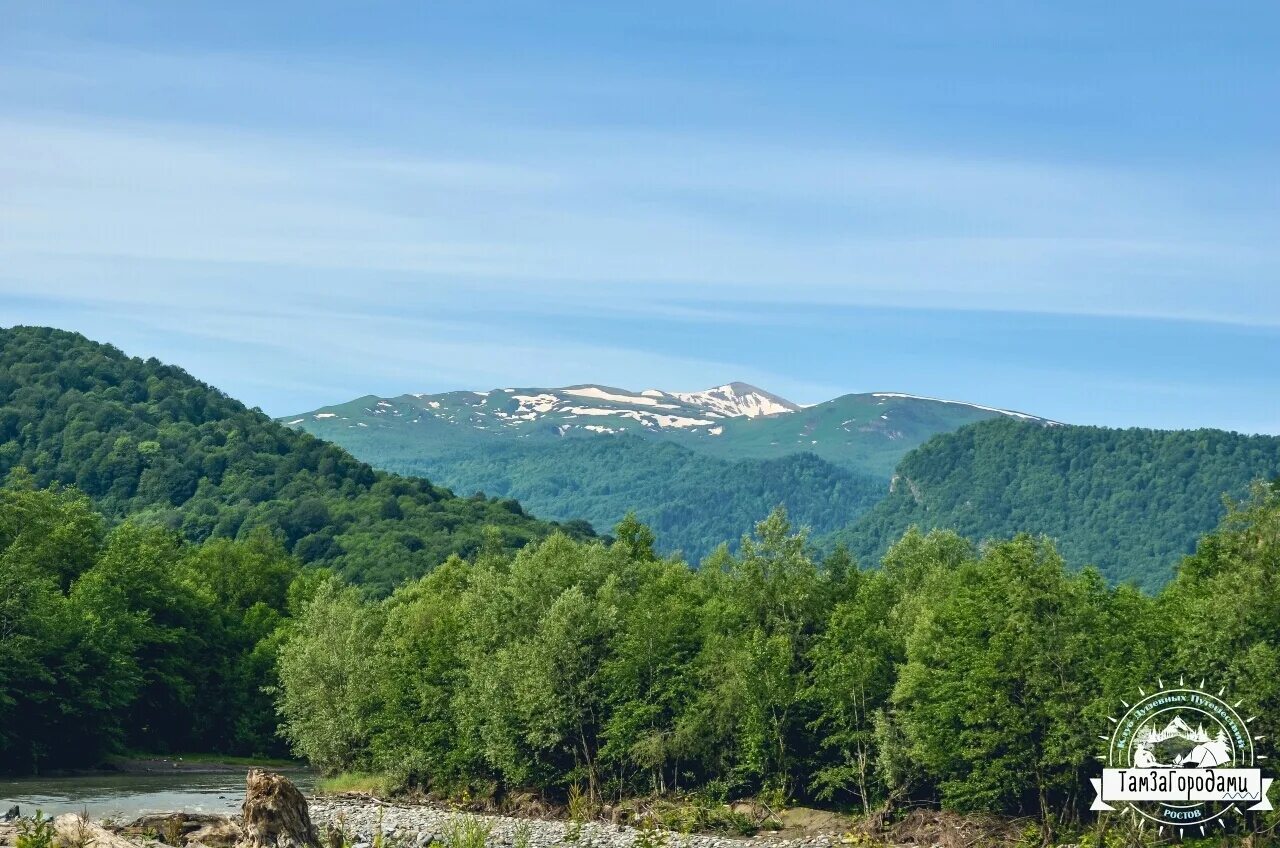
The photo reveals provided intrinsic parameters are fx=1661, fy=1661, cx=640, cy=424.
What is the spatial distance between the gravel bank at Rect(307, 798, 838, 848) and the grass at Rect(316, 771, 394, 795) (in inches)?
253

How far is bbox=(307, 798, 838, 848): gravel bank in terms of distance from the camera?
238ft

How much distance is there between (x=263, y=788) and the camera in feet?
159

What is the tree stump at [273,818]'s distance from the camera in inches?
1892

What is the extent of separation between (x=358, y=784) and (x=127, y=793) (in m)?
14.8

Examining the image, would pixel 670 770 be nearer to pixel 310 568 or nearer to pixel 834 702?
pixel 834 702

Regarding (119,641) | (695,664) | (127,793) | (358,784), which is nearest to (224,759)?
(119,641)

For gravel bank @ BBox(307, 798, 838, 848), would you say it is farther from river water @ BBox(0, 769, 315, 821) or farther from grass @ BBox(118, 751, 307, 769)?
grass @ BBox(118, 751, 307, 769)

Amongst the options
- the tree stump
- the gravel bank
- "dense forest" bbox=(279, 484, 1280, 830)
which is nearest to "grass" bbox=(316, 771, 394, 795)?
"dense forest" bbox=(279, 484, 1280, 830)

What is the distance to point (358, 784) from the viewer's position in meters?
101

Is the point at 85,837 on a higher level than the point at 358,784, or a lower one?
higher

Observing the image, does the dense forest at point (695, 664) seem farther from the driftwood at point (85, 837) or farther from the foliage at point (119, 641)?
the driftwood at point (85, 837)

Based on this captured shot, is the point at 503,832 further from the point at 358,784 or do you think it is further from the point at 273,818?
the point at 273,818

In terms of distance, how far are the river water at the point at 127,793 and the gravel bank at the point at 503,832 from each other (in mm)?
6146

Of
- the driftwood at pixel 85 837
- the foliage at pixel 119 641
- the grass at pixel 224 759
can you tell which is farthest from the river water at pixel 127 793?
the driftwood at pixel 85 837
